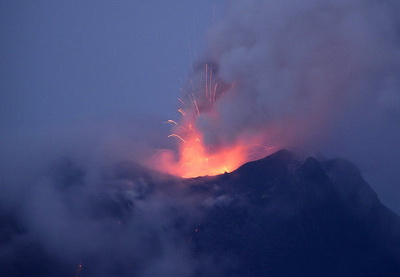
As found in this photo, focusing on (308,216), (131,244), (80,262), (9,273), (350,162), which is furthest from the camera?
(350,162)

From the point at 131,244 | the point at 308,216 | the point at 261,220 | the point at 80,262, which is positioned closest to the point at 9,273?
the point at 80,262

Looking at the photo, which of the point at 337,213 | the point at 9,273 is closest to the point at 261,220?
the point at 337,213

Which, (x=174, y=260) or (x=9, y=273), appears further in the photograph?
(x=174, y=260)

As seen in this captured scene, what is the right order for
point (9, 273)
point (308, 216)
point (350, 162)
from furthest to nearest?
point (350, 162) < point (308, 216) < point (9, 273)

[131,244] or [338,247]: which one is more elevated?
[131,244]

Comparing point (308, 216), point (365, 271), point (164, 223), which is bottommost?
point (365, 271)

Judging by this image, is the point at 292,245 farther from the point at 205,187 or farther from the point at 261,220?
the point at 205,187
